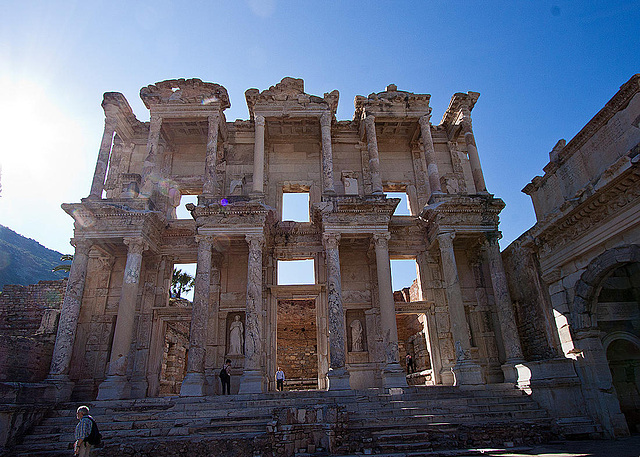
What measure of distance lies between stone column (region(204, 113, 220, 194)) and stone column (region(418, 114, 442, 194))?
8431 mm

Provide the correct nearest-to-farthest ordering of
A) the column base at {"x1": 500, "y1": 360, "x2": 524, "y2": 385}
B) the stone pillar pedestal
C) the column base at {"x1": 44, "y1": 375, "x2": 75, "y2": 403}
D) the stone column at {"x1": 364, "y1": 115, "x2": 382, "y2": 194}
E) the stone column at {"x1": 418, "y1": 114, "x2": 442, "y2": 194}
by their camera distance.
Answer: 1. the column base at {"x1": 44, "y1": 375, "x2": 75, "y2": 403}
2. the column base at {"x1": 500, "y1": 360, "x2": 524, "y2": 385}
3. the stone pillar pedestal
4. the stone column at {"x1": 364, "y1": 115, "x2": 382, "y2": 194}
5. the stone column at {"x1": 418, "y1": 114, "x2": 442, "y2": 194}

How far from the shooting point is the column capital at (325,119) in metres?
16.4

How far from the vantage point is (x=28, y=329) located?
16734mm

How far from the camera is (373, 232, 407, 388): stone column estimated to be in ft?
40.3

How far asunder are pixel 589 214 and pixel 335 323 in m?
7.70

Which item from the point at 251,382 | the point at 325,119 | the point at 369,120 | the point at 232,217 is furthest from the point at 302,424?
the point at 369,120

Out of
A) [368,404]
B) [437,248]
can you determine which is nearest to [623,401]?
[368,404]

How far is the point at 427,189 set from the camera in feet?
56.6

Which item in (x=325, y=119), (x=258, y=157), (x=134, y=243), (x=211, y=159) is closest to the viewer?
(x=134, y=243)

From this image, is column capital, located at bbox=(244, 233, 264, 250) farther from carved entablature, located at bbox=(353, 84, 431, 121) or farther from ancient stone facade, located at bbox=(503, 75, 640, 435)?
ancient stone facade, located at bbox=(503, 75, 640, 435)

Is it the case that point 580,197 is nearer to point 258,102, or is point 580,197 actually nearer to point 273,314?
point 273,314

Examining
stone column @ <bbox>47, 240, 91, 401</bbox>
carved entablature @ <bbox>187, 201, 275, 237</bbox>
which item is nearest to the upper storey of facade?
carved entablature @ <bbox>187, 201, 275, 237</bbox>

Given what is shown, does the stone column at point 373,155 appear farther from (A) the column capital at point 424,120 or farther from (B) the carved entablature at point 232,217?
(B) the carved entablature at point 232,217

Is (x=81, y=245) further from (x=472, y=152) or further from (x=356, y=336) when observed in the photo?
(x=472, y=152)
